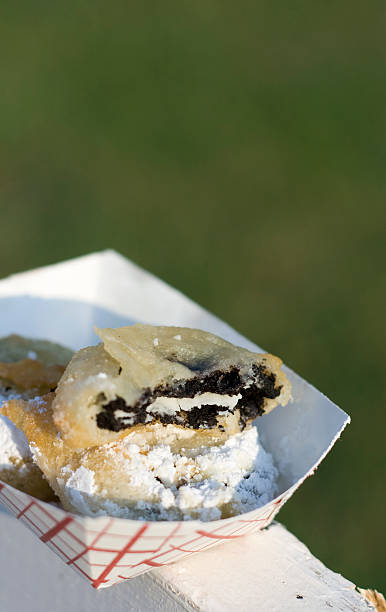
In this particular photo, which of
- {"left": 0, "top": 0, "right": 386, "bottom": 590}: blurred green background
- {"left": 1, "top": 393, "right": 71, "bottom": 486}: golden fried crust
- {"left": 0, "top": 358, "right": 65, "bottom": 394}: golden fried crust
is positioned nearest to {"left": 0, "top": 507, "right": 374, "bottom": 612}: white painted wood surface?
{"left": 1, "top": 393, "right": 71, "bottom": 486}: golden fried crust

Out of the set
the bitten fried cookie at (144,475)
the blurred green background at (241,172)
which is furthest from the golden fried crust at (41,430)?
the blurred green background at (241,172)

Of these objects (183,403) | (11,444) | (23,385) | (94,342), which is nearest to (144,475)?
(183,403)

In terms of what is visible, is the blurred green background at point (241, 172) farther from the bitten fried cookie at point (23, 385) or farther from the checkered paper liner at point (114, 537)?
the checkered paper liner at point (114, 537)

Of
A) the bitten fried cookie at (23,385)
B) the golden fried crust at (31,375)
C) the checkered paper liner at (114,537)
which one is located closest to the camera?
the checkered paper liner at (114,537)

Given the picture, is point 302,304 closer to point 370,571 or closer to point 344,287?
point 344,287

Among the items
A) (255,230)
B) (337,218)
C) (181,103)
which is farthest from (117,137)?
(337,218)

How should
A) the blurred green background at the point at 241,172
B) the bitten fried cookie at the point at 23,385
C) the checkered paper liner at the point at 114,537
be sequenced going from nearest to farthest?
the checkered paper liner at the point at 114,537 → the bitten fried cookie at the point at 23,385 → the blurred green background at the point at 241,172
